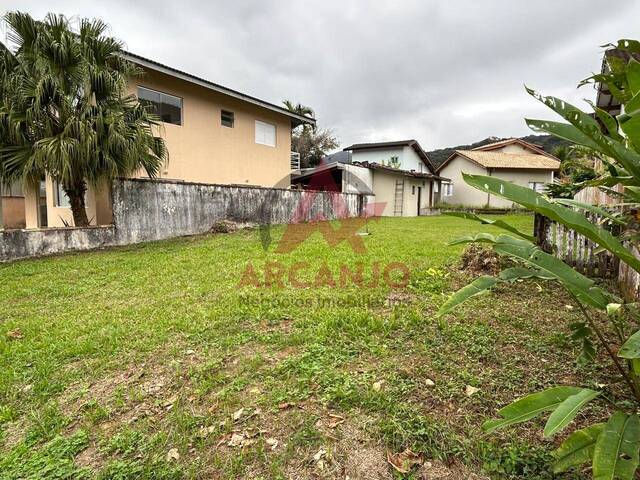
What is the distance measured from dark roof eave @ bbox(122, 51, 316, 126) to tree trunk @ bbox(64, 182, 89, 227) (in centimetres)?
404

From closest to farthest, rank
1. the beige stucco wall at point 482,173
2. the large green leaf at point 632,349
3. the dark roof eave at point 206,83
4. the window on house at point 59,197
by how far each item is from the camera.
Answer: the large green leaf at point 632,349 → the dark roof eave at point 206,83 → the window on house at point 59,197 → the beige stucco wall at point 482,173

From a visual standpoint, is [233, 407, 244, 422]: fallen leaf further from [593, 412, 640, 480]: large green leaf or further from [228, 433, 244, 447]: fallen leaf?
[593, 412, 640, 480]: large green leaf

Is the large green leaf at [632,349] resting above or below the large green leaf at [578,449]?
above

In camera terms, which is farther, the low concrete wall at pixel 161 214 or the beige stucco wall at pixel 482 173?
the beige stucco wall at pixel 482 173

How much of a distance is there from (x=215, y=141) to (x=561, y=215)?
44.5 feet

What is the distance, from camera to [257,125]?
15.2 metres

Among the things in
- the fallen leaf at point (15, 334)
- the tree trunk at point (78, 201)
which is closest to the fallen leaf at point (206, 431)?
the fallen leaf at point (15, 334)

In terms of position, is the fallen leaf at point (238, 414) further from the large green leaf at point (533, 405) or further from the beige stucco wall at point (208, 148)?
the beige stucco wall at point (208, 148)

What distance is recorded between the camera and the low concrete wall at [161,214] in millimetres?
7691

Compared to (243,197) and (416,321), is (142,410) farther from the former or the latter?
(243,197)

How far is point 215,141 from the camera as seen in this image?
1329cm

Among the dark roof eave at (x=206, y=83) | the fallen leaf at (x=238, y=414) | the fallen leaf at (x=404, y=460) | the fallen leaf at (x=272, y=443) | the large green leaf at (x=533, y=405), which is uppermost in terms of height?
the dark roof eave at (x=206, y=83)

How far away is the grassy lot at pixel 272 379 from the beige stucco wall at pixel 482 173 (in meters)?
23.6

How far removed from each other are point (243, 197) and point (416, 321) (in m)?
9.97
